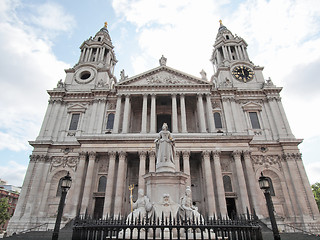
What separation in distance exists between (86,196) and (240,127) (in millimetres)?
20298

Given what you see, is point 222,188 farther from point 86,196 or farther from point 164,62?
point 164,62

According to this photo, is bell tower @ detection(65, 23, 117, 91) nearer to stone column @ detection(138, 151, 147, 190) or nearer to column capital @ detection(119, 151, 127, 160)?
column capital @ detection(119, 151, 127, 160)

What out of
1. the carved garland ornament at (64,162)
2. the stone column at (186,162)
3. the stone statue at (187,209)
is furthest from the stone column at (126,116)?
the stone statue at (187,209)

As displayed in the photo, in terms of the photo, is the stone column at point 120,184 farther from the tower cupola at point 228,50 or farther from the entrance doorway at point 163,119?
the tower cupola at point 228,50

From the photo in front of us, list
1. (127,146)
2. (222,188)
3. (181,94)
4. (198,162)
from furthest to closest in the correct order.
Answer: (181,94), (198,162), (127,146), (222,188)

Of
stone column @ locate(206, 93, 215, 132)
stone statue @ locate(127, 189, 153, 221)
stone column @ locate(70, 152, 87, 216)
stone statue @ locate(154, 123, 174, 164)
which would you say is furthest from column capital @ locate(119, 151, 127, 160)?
stone statue @ locate(127, 189, 153, 221)

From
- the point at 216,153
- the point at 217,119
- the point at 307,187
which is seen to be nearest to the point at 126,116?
the point at 216,153

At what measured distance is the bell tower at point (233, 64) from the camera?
33062mm

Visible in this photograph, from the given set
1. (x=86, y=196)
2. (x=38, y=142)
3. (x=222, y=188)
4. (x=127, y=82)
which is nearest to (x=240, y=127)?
(x=222, y=188)

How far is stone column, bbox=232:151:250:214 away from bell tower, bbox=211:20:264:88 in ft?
41.1

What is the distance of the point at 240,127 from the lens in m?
27.6

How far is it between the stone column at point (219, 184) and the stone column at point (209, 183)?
2.17 ft

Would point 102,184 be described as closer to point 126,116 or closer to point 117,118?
point 117,118

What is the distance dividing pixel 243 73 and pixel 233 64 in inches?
96.9
